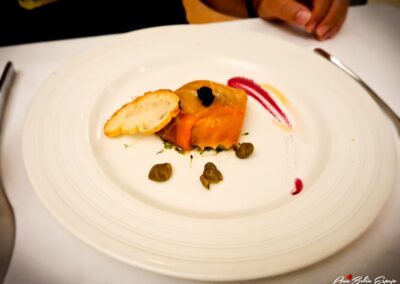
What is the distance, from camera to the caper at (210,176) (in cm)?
97

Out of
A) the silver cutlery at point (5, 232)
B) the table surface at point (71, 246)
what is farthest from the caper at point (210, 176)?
the silver cutlery at point (5, 232)

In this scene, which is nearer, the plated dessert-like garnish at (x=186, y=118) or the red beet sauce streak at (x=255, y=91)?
the plated dessert-like garnish at (x=186, y=118)

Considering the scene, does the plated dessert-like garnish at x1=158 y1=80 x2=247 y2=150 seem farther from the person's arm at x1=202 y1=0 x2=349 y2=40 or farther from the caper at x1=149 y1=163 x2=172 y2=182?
the person's arm at x1=202 y1=0 x2=349 y2=40

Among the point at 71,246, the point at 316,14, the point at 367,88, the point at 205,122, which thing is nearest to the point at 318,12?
the point at 316,14

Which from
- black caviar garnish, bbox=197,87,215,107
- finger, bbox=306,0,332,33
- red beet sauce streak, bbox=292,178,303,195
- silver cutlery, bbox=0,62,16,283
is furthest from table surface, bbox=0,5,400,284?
black caviar garnish, bbox=197,87,215,107

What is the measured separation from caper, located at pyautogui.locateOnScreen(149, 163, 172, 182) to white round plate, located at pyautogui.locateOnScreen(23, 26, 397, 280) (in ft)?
0.06

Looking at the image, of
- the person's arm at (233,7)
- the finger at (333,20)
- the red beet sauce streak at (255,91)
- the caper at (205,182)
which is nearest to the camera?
the caper at (205,182)

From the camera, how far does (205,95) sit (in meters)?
1.08

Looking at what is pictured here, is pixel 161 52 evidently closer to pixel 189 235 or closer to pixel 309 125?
pixel 309 125

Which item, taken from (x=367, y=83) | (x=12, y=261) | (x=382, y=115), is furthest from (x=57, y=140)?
(x=367, y=83)

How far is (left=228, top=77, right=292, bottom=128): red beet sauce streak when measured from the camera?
1.21 metres

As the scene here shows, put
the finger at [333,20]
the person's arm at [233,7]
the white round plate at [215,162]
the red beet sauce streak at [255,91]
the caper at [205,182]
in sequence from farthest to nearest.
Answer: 1. the person's arm at [233,7]
2. the finger at [333,20]
3. the red beet sauce streak at [255,91]
4. the caper at [205,182]
5. the white round plate at [215,162]

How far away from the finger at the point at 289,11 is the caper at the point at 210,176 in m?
0.77

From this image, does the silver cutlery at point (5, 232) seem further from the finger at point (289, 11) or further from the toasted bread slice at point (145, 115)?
the finger at point (289, 11)
